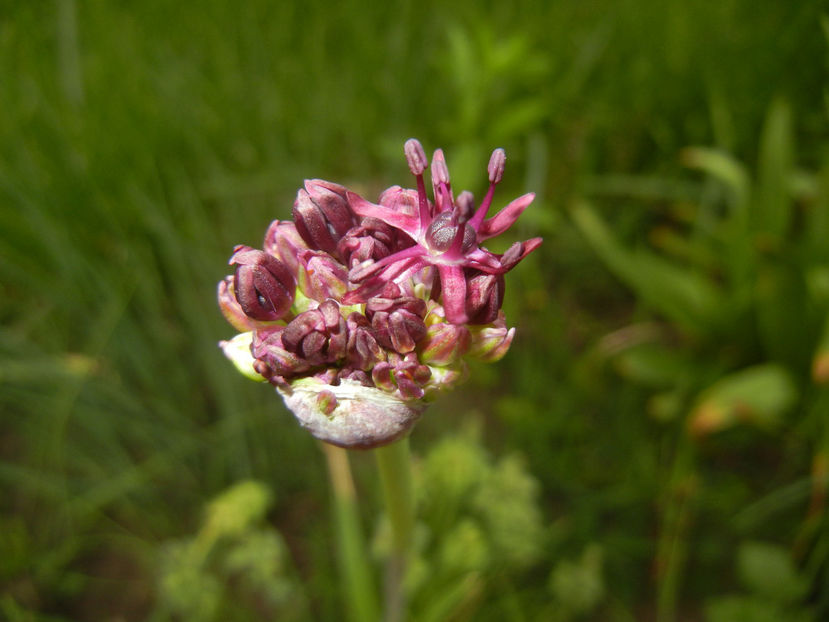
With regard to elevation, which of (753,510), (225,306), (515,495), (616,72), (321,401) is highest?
(616,72)

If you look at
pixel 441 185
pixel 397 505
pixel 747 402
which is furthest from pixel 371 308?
pixel 747 402

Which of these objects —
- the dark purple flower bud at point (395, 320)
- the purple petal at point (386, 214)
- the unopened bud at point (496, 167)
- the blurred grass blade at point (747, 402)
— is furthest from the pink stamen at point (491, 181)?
the blurred grass blade at point (747, 402)

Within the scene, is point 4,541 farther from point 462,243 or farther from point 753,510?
point 753,510

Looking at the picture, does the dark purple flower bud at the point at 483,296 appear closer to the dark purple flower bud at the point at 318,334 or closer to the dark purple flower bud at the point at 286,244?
the dark purple flower bud at the point at 318,334

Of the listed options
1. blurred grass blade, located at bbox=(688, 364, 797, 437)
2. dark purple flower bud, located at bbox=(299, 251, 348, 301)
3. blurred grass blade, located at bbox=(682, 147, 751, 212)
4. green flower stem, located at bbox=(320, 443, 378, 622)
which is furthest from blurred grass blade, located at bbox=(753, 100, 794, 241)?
dark purple flower bud, located at bbox=(299, 251, 348, 301)

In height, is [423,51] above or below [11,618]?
above

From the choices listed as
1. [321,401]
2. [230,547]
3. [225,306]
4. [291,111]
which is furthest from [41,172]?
[321,401]

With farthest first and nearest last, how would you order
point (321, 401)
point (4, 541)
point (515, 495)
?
point (4, 541) < point (515, 495) < point (321, 401)

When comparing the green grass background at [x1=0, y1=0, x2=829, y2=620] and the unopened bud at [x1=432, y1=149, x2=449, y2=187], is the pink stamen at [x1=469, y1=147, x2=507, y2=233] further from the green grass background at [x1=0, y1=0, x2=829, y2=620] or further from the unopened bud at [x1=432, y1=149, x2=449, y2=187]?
the green grass background at [x1=0, y1=0, x2=829, y2=620]
